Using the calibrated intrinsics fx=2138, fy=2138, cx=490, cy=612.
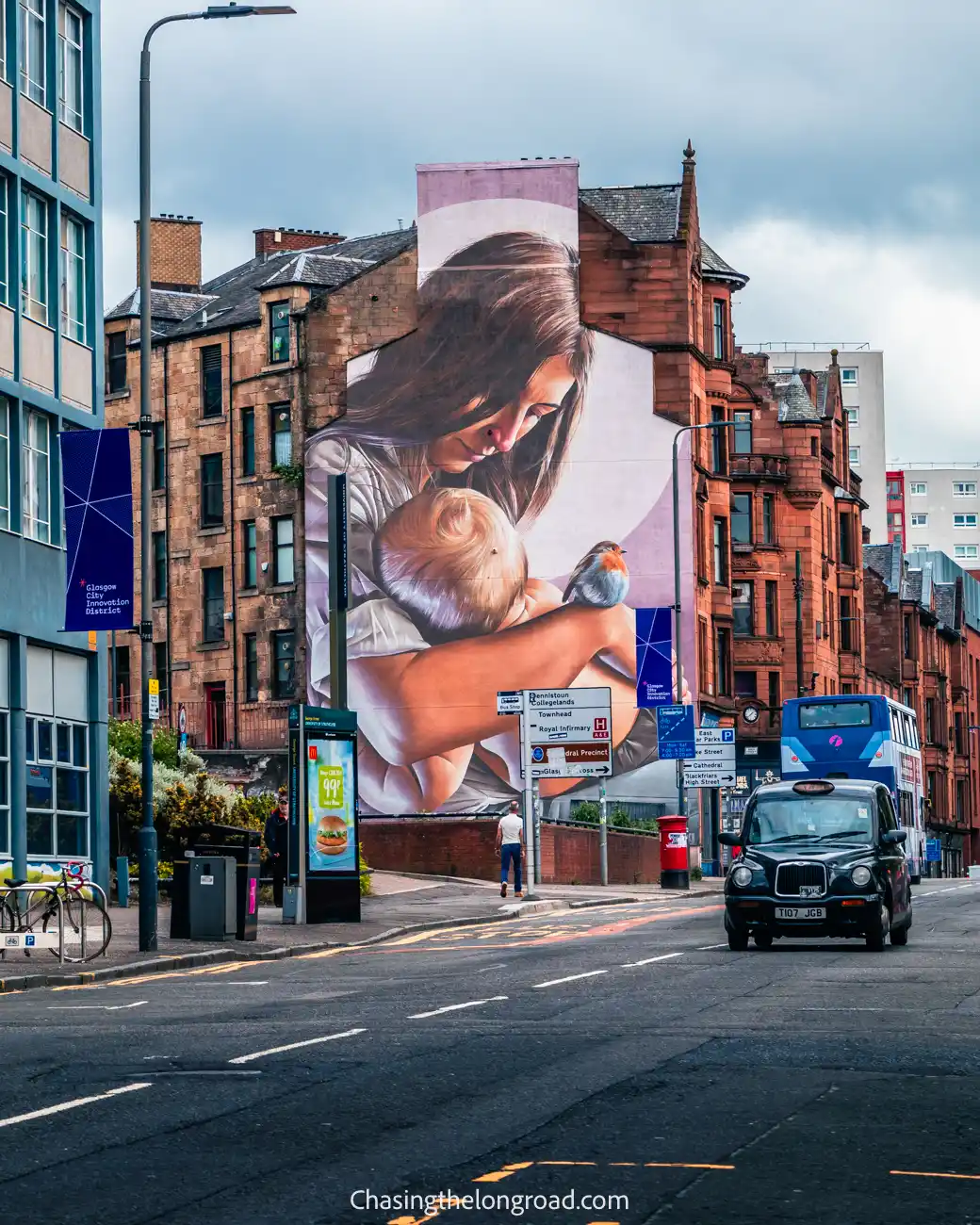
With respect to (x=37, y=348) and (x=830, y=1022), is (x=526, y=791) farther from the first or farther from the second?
(x=830, y=1022)

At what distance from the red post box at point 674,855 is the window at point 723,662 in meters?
21.0

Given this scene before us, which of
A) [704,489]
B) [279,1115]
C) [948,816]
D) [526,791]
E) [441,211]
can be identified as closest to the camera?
[279,1115]

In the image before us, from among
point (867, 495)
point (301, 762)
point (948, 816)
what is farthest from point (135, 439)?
point (867, 495)

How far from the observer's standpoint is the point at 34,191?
1398 inches

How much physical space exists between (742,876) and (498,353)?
41.5m

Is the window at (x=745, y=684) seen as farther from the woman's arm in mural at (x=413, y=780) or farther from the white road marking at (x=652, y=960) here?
the white road marking at (x=652, y=960)

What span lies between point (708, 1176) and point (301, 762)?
21120 mm

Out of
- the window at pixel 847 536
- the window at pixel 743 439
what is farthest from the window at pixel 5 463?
the window at pixel 847 536

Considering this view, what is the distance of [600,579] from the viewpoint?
64.0m

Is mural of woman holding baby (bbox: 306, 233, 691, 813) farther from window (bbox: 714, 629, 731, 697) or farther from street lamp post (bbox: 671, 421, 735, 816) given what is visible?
window (bbox: 714, 629, 731, 697)

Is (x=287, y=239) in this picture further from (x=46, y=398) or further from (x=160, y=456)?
(x=46, y=398)

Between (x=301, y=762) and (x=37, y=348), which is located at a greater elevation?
(x=37, y=348)

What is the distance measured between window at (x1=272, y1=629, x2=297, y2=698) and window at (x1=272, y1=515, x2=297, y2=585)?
5.81ft

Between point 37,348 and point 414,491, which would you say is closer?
point 37,348
